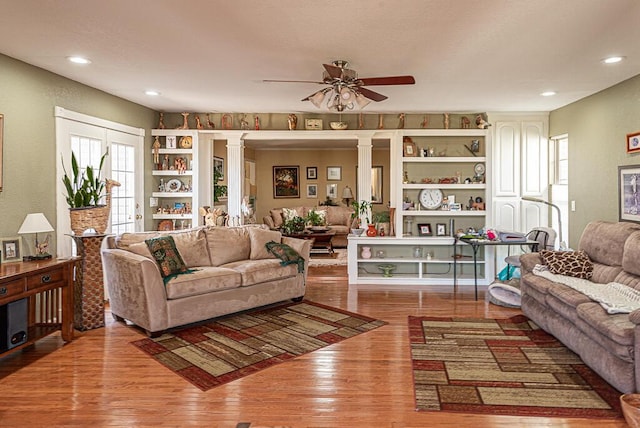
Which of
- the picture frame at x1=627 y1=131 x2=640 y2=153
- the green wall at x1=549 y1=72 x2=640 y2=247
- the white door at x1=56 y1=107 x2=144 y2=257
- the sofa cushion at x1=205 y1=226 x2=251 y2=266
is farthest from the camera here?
the sofa cushion at x1=205 y1=226 x2=251 y2=266

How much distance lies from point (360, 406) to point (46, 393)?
2.05 m

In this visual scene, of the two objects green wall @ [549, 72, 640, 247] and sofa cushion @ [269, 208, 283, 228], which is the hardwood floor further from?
sofa cushion @ [269, 208, 283, 228]

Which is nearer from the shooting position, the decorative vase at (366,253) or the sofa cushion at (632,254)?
the sofa cushion at (632,254)

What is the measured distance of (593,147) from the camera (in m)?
5.36

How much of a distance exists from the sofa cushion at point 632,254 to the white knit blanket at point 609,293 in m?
0.17

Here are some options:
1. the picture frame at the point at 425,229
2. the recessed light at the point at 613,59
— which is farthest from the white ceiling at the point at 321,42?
the picture frame at the point at 425,229

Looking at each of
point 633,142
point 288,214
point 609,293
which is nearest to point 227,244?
point 609,293

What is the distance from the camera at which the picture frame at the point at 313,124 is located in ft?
21.8

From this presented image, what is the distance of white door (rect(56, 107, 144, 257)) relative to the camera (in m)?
4.58

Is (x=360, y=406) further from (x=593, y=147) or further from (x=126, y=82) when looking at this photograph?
(x=593, y=147)

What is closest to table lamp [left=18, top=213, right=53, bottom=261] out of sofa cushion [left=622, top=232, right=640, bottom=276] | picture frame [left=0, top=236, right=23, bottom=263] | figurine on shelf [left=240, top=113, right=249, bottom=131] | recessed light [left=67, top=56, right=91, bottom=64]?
picture frame [left=0, top=236, right=23, bottom=263]

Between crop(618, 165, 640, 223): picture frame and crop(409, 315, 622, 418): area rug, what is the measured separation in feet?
5.15

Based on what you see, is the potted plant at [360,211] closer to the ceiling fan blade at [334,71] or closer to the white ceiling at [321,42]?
the white ceiling at [321,42]

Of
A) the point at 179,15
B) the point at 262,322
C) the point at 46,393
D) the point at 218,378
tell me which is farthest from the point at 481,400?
the point at 179,15
